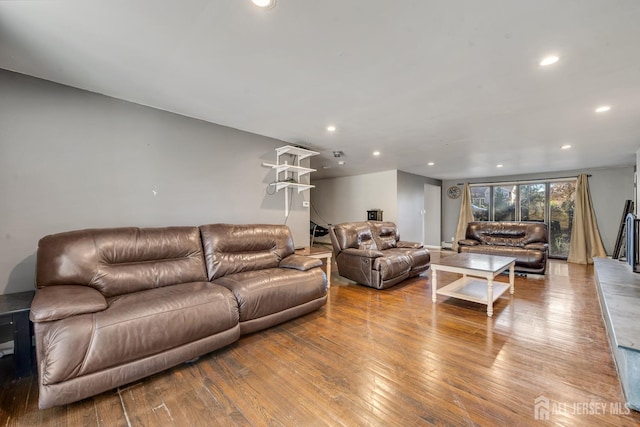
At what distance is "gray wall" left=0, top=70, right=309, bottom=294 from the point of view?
2143 mm

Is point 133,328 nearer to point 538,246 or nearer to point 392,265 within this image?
point 392,265

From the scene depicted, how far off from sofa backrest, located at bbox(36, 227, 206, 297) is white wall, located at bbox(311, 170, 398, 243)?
5032 mm

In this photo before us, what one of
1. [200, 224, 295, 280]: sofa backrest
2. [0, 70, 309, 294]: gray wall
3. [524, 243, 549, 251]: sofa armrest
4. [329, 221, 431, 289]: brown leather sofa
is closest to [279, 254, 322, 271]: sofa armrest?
[200, 224, 295, 280]: sofa backrest

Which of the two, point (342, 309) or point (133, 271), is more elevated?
point (133, 271)

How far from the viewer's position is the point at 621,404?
59.5 inches

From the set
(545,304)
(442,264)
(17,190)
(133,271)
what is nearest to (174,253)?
(133,271)

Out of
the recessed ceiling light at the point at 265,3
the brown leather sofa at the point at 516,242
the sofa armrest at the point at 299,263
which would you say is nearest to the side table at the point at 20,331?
the sofa armrest at the point at 299,263

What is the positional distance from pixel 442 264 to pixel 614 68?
7.51 ft

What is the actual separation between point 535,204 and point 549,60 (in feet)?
21.3

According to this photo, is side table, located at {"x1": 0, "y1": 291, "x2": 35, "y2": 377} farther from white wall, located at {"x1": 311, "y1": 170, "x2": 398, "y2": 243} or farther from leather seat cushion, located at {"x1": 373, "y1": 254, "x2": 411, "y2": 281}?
white wall, located at {"x1": 311, "y1": 170, "x2": 398, "y2": 243}

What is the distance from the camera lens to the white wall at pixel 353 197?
261 inches

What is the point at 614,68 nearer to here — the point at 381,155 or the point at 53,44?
the point at 381,155

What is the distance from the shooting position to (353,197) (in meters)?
7.38

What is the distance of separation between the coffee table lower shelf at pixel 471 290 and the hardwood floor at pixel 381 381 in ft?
0.88
